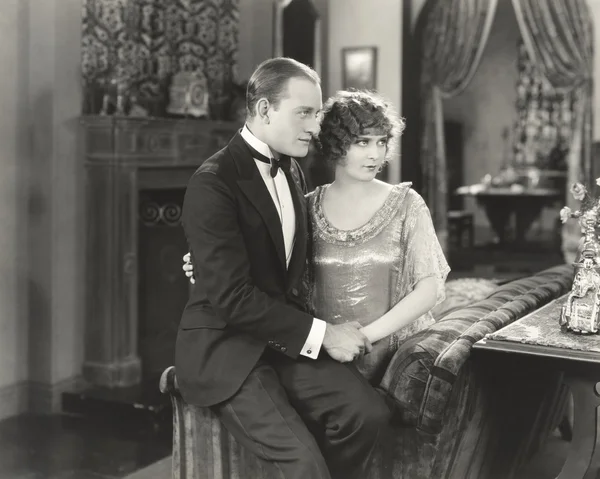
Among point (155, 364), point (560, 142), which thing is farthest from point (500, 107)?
point (155, 364)

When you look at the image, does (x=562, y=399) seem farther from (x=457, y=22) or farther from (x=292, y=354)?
(x=457, y=22)

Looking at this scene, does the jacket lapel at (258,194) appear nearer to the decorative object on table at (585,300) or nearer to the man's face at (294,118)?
the man's face at (294,118)

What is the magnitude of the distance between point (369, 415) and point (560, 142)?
8.93 meters

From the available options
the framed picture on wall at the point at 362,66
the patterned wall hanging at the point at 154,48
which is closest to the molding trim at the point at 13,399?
the patterned wall hanging at the point at 154,48

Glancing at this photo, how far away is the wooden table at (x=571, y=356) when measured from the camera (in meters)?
2.35

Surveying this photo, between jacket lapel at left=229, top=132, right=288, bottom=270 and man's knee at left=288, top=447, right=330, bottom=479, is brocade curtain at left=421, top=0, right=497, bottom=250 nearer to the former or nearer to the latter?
jacket lapel at left=229, top=132, right=288, bottom=270

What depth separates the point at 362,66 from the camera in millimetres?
8766

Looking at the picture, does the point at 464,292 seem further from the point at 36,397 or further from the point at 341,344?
the point at 36,397

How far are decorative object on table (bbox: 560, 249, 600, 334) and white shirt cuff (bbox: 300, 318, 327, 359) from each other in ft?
2.67

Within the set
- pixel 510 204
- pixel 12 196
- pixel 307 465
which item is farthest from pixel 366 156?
pixel 510 204

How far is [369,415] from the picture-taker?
2.31m

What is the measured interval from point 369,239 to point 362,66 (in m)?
6.42

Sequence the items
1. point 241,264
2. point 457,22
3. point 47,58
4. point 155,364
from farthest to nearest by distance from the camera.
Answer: point 457,22 < point 155,364 < point 47,58 < point 241,264

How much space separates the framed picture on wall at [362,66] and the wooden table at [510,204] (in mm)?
1967
